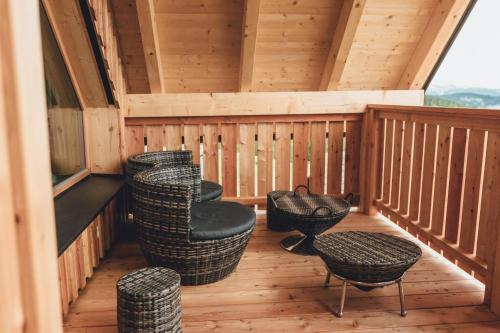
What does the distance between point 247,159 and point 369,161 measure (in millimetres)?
1248

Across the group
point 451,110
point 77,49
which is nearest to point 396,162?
point 451,110

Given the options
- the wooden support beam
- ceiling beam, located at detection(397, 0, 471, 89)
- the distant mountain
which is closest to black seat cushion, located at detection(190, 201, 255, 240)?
the wooden support beam

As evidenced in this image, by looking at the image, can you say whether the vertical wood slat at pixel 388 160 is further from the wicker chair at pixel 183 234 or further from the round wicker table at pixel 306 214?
the wicker chair at pixel 183 234

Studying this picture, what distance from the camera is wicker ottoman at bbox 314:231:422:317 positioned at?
7.54ft

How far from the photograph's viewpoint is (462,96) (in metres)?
4.00

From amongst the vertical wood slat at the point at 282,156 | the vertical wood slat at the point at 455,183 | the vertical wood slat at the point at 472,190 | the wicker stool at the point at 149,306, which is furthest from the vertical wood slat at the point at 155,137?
the vertical wood slat at the point at 472,190

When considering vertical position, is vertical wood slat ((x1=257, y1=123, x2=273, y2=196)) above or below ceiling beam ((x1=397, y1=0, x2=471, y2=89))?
below

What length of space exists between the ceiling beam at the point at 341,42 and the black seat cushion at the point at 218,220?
196 centimetres

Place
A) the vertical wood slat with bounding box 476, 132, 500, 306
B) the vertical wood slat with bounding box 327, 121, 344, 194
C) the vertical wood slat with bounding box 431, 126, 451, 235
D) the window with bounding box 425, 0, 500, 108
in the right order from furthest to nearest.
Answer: the vertical wood slat with bounding box 327, 121, 344, 194, the window with bounding box 425, 0, 500, 108, the vertical wood slat with bounding box 431, 126, 451, 235, the vertical wood slat with bounding box 476, 132, 500, 306

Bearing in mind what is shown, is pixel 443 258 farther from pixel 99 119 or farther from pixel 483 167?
pixel 99 119

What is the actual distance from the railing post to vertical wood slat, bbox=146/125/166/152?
2.06 metres

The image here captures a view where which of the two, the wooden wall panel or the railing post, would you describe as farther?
the wooden wall panel

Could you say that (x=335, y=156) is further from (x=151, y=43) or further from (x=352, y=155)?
(x=151, y=43)

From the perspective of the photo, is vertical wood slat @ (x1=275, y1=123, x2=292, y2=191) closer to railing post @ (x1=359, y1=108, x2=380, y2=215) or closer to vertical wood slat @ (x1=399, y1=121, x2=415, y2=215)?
railing post @ (x1=359, y1=108, x2=380, y2=215)
